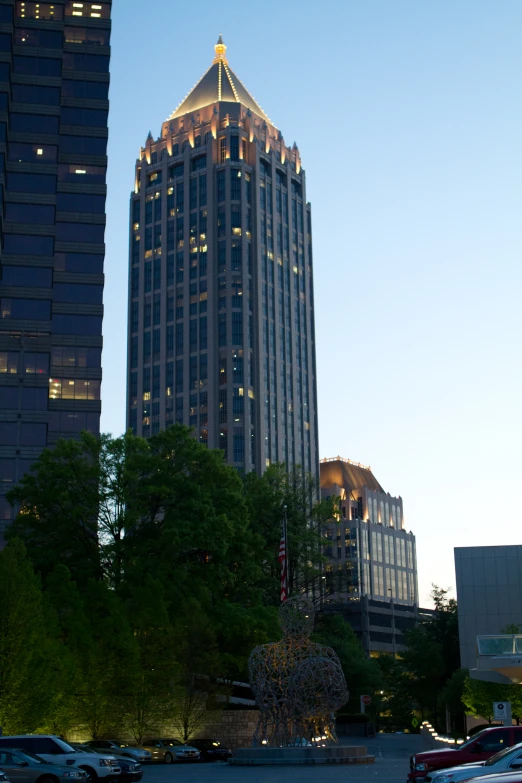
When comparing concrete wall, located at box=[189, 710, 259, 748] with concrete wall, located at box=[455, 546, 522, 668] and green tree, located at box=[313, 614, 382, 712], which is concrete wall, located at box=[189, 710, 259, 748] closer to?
green tree, located at box=[313, 614, 382, 712]

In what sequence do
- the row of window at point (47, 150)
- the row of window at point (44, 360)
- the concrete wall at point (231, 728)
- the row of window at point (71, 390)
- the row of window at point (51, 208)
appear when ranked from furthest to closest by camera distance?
1. the row of window at point (47, 150)
2. the row of window at point (51, 208)
3. the row of window at point (71, 390)
4. the row of window at point (44, 360)
5. the concrete wall at point (231, 728)

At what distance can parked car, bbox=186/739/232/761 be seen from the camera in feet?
169

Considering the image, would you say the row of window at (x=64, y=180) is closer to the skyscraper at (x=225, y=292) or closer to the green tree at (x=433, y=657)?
the green tree at (x=433, y=657)

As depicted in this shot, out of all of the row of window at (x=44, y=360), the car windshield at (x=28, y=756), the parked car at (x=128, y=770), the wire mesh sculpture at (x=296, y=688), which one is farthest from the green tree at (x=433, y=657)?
the car windshield at (x=28, y=756)

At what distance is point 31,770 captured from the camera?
27266 mm

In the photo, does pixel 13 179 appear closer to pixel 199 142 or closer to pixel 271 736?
pixel 271 736

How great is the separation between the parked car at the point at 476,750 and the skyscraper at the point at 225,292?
415 feet

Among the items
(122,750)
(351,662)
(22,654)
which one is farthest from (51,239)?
(22,654)

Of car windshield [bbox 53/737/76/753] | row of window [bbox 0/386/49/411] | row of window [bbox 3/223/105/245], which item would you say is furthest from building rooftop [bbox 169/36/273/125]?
car windshield [bbox 53/737/76/753]

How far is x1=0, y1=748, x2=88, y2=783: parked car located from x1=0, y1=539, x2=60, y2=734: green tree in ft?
33.1

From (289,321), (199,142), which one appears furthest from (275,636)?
(199,142)

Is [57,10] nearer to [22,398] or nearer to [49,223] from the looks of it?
[49,223]

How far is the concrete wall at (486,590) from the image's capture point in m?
77.5

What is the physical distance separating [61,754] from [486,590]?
53.7m
